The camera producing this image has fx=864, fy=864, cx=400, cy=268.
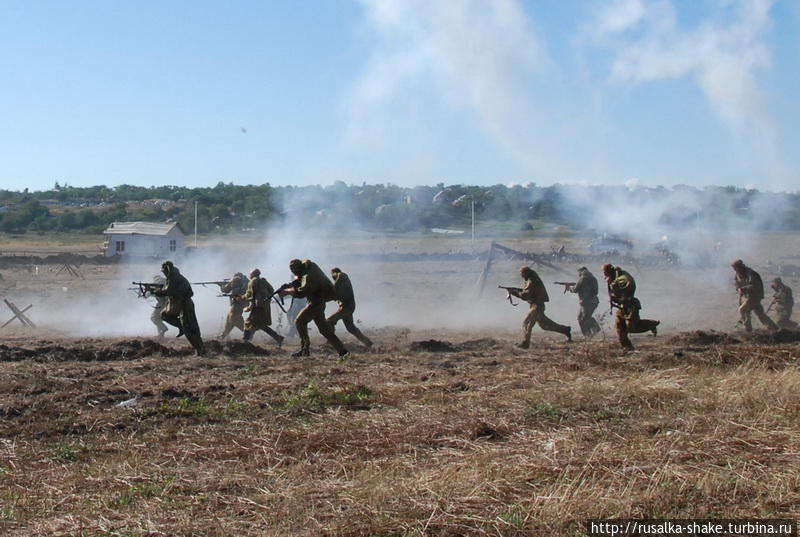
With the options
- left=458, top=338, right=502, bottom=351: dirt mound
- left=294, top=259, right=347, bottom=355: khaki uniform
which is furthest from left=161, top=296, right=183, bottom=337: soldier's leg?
left=458, top=338, right=502, bottom=351: dirt mound

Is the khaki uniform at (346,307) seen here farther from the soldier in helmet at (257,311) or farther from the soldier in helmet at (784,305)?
the soldier in helmet at (784,305)

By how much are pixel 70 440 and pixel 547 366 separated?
20.9 ft

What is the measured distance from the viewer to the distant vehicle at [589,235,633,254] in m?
37.4

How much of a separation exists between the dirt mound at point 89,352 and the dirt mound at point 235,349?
1.62 feet

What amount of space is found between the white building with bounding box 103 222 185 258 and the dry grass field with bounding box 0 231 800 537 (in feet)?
92.4

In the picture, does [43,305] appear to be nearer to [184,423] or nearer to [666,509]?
[184,423]

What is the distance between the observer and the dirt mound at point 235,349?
14.5m

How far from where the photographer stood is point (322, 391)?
9.70 metres

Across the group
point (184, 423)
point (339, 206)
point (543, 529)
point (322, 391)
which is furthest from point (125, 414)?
point (339, 206)

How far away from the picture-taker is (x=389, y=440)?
24.3ft

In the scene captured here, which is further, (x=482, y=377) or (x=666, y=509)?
(x=482, y=377)

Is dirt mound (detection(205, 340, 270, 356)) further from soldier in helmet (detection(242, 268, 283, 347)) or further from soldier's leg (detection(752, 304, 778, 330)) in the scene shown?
soldier's leg (detection(752, 304, 778, 330))

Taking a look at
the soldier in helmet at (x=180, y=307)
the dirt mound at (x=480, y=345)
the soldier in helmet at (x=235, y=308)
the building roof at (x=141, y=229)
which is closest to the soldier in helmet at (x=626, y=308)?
the dirt mound at (x=480, y=345)

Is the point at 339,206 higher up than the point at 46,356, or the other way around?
the point at 339,206
